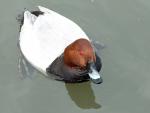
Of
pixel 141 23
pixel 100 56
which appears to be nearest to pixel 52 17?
pixel 100 56

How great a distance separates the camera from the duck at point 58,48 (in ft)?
20.9

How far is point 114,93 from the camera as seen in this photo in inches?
265

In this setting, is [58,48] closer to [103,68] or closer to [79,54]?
[79,54]

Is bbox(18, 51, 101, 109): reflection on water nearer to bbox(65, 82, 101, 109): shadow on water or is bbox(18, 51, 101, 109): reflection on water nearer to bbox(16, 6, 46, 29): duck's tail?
bbox(65, 82, 101, 109): shadow on water

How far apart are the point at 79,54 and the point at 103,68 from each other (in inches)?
29.7

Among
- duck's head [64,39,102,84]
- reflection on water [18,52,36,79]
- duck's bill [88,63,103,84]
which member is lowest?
reflection on water [18,52,36,79]

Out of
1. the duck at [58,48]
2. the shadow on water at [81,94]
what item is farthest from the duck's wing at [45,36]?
the shadow on water at [81,94]

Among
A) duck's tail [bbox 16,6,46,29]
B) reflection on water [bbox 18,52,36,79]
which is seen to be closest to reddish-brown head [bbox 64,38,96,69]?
reflection on water [bbox 18,52,36,79]

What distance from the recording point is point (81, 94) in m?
6.87

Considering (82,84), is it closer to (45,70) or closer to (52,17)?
(45,70)

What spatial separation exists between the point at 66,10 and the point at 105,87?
1.53 m

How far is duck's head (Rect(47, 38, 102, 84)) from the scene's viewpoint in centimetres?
630

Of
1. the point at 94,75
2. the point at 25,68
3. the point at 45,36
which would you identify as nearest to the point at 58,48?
the point at 45,36

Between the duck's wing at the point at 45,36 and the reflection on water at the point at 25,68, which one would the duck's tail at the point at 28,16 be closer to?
the duck's wing at the point at 45,36
